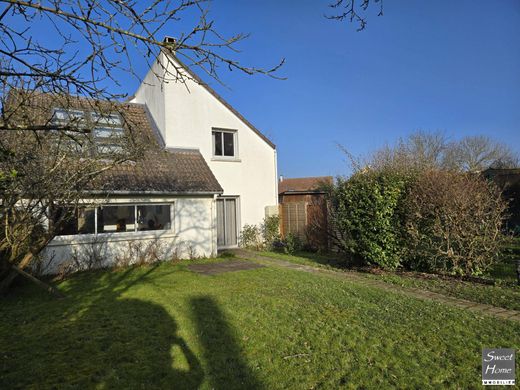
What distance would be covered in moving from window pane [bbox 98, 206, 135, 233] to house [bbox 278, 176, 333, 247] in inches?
275

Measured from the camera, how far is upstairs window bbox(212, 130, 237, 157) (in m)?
15.9

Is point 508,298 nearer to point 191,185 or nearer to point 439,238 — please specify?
point 439,238

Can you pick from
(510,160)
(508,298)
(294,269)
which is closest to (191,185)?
(294,269)

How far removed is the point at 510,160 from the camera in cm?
3712

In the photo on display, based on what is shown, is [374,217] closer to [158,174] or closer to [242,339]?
[242,339]

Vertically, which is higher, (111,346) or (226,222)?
(226,222)

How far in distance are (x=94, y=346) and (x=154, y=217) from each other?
7698mm

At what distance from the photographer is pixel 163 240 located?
12.1 metres

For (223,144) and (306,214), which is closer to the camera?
(306,214)

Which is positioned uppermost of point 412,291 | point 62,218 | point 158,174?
point 158,174

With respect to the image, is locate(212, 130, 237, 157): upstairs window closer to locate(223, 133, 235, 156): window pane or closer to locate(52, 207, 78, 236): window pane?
locate(223, 133, 235, 156): window pane

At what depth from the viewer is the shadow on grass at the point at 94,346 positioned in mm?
3836

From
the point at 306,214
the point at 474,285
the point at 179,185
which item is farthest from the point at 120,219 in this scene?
the point at 474,285

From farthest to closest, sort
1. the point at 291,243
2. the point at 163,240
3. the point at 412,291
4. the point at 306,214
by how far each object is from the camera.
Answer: the point at 306,214 < the point at 291,243 < the point at 163,240 < the point at 412,291
